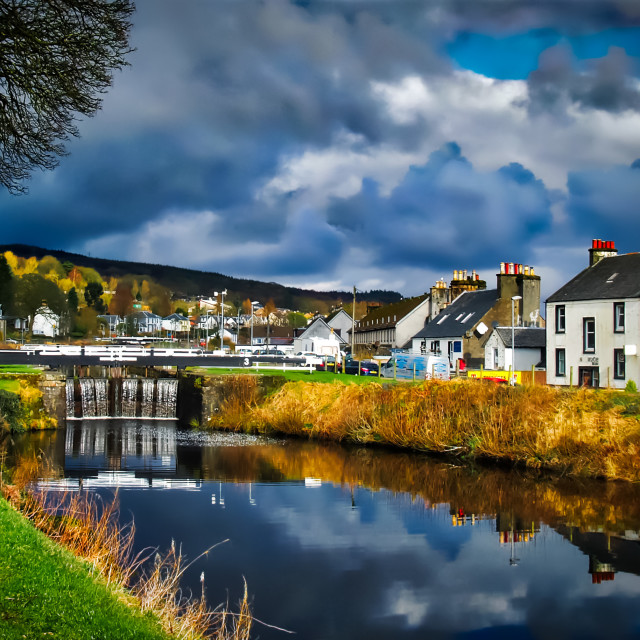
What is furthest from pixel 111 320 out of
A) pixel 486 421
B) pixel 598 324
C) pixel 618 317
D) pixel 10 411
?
pixel 486 421

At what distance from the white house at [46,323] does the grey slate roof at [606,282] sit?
104055 mm

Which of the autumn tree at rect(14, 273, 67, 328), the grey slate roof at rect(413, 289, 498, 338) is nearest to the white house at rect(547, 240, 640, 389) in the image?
the grey slate roof at rect(413, 289, 498, 338)

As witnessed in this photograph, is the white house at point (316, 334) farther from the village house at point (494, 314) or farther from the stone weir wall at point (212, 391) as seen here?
the stone weir wall at point (212, 391)

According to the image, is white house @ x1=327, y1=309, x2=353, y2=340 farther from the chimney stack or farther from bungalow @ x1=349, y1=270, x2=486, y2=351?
the chimney stack

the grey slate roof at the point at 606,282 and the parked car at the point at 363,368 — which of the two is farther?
the parked car at the point at 363,368

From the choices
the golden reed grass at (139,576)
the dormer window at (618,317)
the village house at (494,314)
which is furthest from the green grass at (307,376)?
the golden reed grass at (139,576)

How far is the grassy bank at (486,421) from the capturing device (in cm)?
2361

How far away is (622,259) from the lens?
4472cm

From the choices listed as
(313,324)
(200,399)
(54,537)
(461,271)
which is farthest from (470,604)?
(313,324)

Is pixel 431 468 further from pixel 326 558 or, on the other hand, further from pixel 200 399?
pixel 200 399

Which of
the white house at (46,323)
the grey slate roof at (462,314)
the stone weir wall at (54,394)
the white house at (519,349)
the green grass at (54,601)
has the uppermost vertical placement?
the white house at (46,323)

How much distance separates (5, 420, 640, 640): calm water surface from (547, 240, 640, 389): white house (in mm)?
18365

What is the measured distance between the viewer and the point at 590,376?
143ft

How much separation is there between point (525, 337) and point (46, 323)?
118818 mm
